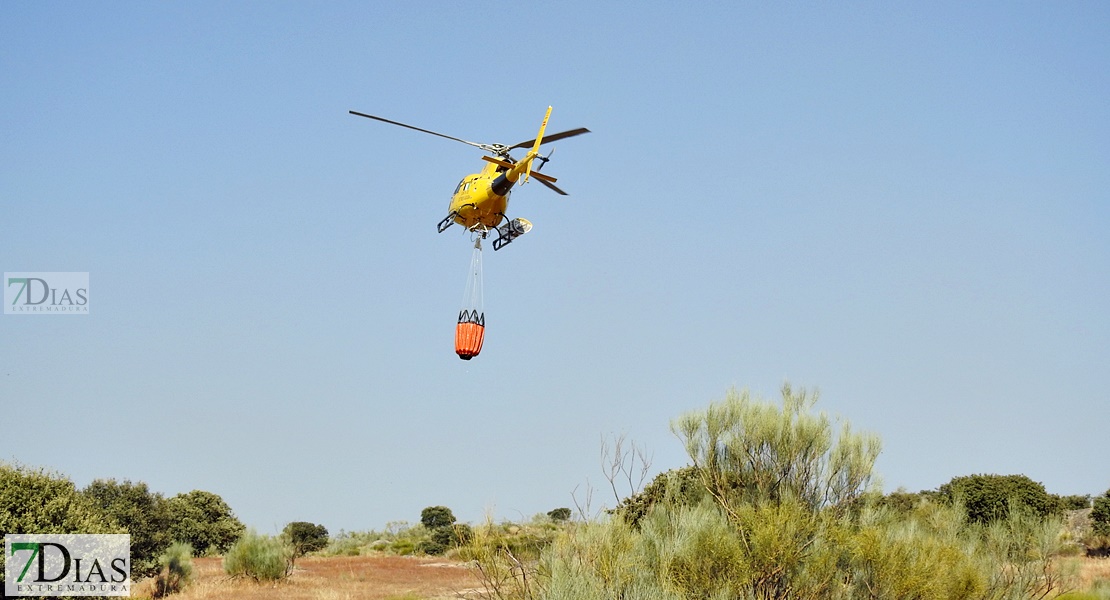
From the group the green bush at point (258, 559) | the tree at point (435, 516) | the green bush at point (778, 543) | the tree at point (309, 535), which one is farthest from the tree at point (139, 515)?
the tree at point (435, 516)

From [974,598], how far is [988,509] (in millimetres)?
20545

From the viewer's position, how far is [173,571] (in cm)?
2894

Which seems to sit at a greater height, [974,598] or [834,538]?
[834,538]

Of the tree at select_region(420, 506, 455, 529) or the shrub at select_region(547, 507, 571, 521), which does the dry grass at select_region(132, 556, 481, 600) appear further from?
the tree at select_region(420, 506, 455, 529)

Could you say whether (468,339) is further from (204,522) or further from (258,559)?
(204,522)

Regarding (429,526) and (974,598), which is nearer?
(974,598)

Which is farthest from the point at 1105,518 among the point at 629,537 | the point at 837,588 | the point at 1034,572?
the point at 629,537

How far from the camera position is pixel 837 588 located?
16.8 m

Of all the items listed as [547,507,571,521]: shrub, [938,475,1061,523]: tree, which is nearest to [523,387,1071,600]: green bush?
[547,507,571,521]: shrub

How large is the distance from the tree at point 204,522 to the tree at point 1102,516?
116 feet

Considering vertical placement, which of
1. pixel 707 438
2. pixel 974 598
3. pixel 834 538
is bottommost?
pixel 974 598

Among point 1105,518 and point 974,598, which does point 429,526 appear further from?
point 974,598

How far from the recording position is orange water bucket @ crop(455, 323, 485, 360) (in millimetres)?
21688

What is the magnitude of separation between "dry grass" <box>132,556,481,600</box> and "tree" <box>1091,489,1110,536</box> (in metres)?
24.7
